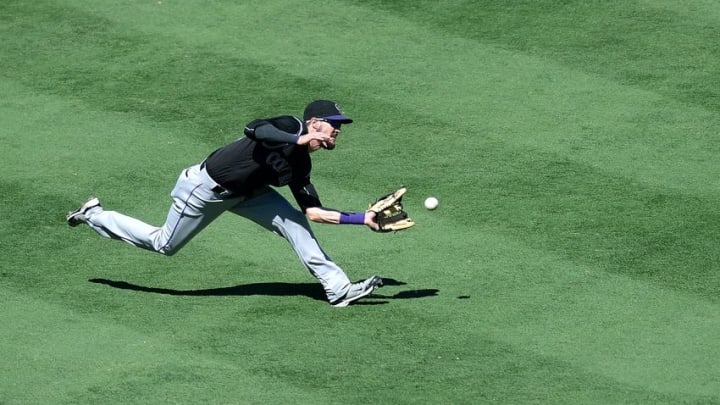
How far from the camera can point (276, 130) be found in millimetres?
9438

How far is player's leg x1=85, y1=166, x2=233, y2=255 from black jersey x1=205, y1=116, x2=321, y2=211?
0.57 feet

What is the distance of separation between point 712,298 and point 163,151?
5.47 metres

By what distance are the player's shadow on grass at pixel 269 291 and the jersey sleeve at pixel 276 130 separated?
52.3 inches

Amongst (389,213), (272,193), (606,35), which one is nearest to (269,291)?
(272,193)

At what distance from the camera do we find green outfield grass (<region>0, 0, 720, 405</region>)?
886cm

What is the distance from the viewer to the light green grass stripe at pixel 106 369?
848 cm

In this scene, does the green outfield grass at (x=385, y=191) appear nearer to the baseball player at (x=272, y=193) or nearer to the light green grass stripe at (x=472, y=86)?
the light green grass stripe at (x=472, y=86)

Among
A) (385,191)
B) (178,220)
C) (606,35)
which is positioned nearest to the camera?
(178,220)

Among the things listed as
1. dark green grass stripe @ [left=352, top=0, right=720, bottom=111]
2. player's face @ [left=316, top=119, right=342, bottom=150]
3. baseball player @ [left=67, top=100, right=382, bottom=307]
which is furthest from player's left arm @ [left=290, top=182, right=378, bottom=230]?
dark green grass stripe @ [left=352, top=0, right=720, bottom=111]

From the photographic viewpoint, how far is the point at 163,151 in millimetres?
12695

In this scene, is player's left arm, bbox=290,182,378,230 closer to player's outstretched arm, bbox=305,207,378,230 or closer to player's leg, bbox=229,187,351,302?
player's outstretched arm, bbox=305,207,378,230

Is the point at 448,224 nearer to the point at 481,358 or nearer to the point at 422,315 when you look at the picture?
the point at 422,315

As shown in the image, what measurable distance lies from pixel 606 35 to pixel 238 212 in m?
6.18

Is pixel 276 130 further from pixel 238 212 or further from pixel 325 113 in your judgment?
pixel 238 212
